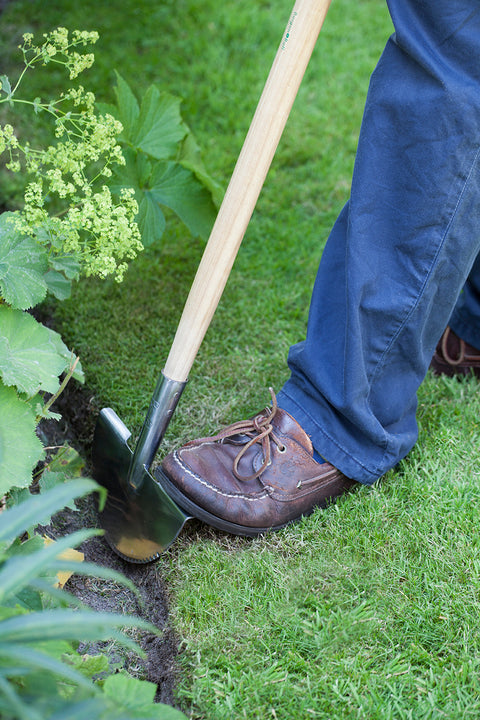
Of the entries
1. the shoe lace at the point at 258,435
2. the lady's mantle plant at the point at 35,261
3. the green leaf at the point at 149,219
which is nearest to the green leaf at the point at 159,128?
the green leaf at the point at 149,219

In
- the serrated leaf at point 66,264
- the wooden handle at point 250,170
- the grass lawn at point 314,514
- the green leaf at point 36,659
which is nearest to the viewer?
the green leaf at point 36,659

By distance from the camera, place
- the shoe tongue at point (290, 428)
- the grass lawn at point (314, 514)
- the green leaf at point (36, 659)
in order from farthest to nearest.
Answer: the shoe tongue at point (290, 428) → the grass lawn at point (314, 514) → the green leaf at point (36, 659)

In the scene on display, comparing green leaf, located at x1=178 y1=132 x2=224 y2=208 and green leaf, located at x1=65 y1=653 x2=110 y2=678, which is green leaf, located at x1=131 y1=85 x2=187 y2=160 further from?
green leaf, located at x1=65 y1=653 x2=110 y2=678

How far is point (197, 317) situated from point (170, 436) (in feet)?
1.50

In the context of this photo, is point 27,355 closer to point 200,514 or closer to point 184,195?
point 200,514

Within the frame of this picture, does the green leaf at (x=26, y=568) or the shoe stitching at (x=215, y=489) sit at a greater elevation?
the green leaf at (x=26, y=568)

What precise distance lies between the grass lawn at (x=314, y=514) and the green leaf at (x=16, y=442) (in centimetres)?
43

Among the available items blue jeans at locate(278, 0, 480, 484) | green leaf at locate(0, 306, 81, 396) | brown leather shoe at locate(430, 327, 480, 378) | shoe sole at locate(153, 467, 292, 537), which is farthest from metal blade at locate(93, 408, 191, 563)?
brown leather shoe at locate(430, 327, 480, 378)

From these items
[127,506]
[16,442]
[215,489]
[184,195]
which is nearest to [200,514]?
[215,489]

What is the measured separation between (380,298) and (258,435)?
434 millimetres

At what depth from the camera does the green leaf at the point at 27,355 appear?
4.17 ft

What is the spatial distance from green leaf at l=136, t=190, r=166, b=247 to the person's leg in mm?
487

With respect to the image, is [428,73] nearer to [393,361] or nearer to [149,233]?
[393,361]

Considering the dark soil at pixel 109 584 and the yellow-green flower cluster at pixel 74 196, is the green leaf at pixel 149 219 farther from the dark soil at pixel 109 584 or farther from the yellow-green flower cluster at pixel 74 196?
the dark soil at pixel 109 584
